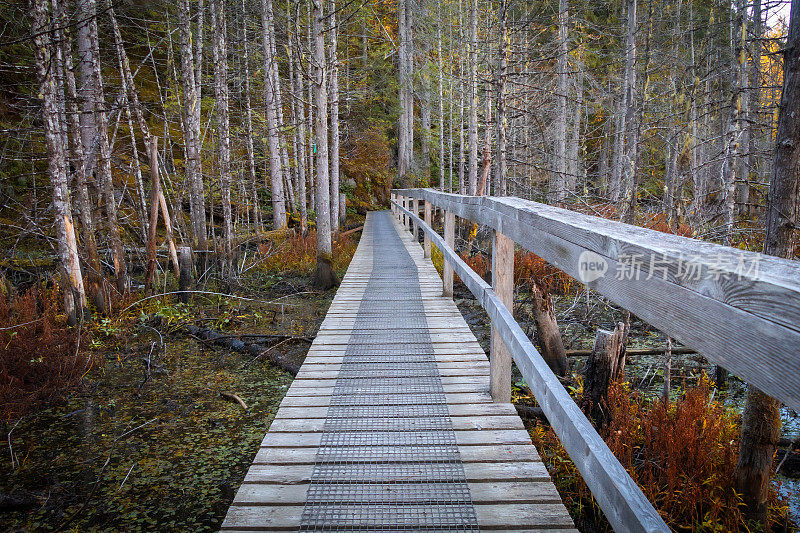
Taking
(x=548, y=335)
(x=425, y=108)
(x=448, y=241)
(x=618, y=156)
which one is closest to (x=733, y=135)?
(x=548, y=335)


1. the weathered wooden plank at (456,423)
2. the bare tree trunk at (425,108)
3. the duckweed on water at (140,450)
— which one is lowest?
the duckweed on water at (140,450)

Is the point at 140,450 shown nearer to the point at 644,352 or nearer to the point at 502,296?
the point at 502,296

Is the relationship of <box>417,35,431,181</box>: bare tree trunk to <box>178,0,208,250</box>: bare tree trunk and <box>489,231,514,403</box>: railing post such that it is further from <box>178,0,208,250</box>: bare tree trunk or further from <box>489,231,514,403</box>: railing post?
<box>489,231,514,403</box>: railing post

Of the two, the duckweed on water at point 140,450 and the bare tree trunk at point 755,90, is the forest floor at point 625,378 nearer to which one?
the bare tree trunk at point 755,90

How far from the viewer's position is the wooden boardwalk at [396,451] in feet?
7.50

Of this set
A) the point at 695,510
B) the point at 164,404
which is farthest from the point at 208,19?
the point at 695,510

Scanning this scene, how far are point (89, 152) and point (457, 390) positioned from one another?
8.33 m

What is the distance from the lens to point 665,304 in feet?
3.84

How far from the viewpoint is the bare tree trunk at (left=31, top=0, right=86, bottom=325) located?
595 centimetres

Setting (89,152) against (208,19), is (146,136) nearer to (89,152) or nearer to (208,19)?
(89,152)

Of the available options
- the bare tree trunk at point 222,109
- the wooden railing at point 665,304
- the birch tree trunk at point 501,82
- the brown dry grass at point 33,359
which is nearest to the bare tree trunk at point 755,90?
the wooden railing at point 665,304

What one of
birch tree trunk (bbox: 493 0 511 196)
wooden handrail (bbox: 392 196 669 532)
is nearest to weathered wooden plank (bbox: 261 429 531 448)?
wooden handrail (bbox: 392 196 669 532)

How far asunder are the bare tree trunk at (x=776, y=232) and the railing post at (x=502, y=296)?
1.67 metres

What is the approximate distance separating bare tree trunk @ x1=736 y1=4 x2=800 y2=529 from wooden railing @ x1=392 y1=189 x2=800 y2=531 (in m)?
2.00
